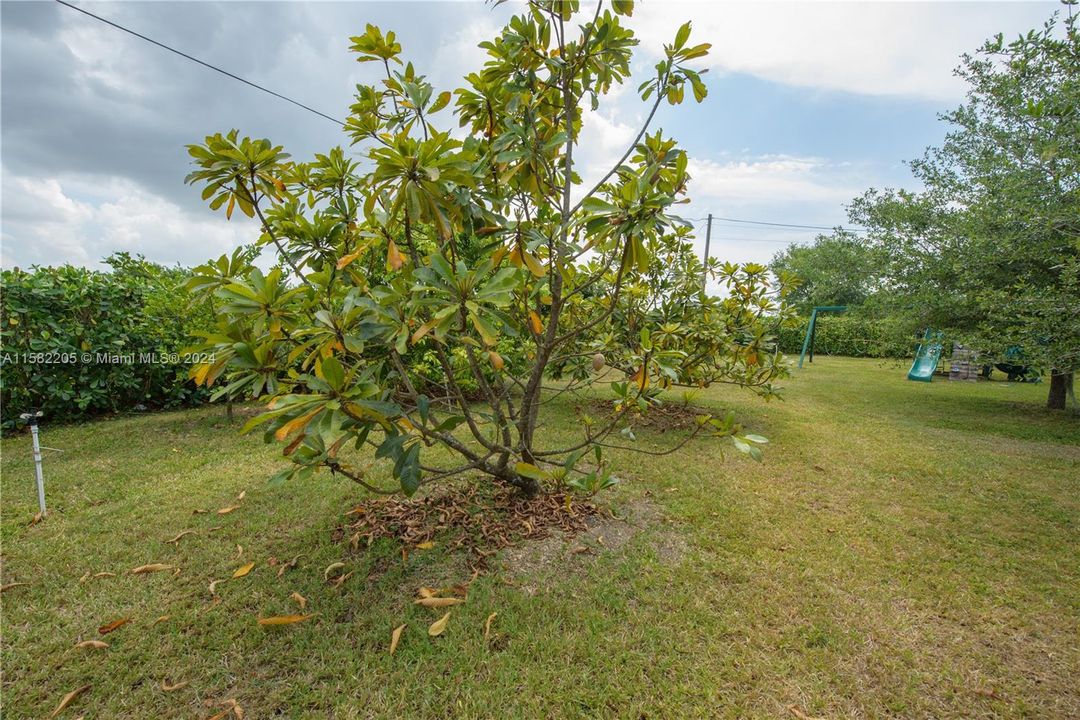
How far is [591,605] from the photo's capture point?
2166 mm

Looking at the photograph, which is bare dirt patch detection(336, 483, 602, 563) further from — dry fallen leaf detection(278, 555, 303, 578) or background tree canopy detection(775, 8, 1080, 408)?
background tree canopy detection(775, 8, 1080, 408)

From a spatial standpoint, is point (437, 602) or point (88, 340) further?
point (88, 340)

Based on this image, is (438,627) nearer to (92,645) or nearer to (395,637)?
(395,637)

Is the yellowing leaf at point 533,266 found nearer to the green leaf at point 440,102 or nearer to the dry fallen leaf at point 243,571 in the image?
the green leaf at point 440,102

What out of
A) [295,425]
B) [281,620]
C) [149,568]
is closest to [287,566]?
[281,620]

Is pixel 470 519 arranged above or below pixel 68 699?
above

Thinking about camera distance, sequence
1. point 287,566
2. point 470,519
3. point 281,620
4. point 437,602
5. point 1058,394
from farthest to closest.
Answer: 1. point 1058,394
2. point 470,519
3. point 287,566
4. point 437,602
5. point 281,620

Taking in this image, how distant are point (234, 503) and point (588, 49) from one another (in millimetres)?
3485

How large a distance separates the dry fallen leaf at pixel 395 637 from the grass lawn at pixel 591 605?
0.10ft

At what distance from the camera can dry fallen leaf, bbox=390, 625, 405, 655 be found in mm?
1895

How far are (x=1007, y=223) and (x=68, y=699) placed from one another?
8807 millimetres

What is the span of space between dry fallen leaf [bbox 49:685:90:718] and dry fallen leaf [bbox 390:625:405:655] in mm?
1043

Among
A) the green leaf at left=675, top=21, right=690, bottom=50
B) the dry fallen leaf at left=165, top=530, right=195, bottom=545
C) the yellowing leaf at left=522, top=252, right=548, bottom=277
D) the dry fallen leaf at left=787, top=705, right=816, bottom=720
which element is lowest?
the dry fallen leaf at left=787, top=705, right=816, bottom=720

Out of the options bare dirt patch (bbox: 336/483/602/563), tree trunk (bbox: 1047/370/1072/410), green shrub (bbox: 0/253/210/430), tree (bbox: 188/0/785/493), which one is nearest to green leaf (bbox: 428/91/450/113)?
tree (bbox: 188/0/785/493)
